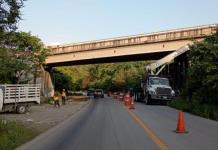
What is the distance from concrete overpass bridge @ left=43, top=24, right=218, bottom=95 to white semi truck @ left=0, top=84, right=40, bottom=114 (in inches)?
966

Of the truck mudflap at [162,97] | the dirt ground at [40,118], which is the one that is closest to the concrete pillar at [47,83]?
the truck mudflap at [162,97]

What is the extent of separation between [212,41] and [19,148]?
93.9 ft

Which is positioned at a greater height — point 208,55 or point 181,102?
point 208,55

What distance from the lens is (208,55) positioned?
121ft

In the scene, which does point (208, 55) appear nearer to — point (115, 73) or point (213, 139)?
point (213, 139)

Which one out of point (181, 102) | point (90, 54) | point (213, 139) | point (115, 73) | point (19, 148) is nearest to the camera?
point (19, 148)

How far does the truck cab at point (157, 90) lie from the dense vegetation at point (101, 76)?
2089 inches

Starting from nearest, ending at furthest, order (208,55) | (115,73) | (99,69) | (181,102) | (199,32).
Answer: (208,55) → (181,102) → (199,32) → (115,73) → (99,69)

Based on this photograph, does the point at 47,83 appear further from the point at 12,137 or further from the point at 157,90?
the point at 12,137

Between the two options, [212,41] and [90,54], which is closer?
[212,41]

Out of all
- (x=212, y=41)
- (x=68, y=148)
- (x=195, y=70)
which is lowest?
(x=68, y=148)

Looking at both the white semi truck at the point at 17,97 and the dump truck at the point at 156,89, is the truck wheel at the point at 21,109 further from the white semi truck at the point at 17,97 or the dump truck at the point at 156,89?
the dump truck at the point at 156,89

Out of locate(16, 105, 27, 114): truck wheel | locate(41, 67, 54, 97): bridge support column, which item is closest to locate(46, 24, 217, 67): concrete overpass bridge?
locate(41, 67, 54, 97): bridge support column

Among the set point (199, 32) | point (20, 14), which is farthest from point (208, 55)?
point (20, 14)
